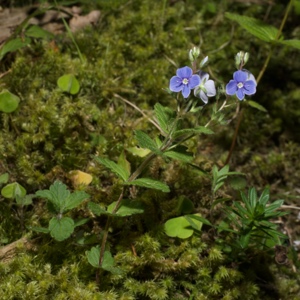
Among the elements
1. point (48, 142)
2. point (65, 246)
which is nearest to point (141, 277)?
point (65, 246)

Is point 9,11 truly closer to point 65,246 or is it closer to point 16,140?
point 16,140

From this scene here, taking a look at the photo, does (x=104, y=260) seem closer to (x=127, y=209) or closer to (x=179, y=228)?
(x=127, y=209)

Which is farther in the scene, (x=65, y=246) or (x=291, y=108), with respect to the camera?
(x=291, y=108)

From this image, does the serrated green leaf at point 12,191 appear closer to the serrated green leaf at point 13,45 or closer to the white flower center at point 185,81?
the serrated green leaf at point 13,45

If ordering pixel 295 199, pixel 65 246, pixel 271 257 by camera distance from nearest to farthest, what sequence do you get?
pixel 65 246 → pixel 271 257 → pixel 295 199

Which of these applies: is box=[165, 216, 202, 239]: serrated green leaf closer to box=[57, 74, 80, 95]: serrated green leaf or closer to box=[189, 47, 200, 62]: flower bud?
box=[189, 47, 200, 62]: flower bud

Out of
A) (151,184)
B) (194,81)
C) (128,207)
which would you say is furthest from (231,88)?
(128,207)

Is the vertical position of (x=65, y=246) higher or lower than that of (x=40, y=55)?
lower
